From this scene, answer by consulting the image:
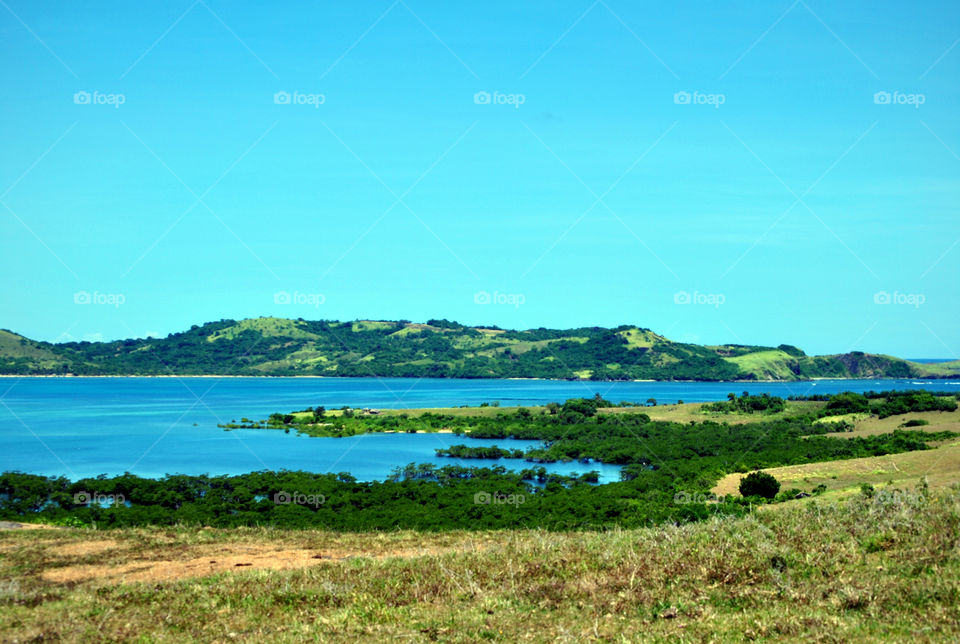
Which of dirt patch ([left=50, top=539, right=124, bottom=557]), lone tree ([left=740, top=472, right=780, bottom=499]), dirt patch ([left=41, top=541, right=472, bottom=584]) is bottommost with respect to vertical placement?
→ lone tree ([left=740, top=472, right=780, bottom=499])

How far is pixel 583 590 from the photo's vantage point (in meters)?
12.6

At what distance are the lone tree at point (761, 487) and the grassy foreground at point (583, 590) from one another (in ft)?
62.5

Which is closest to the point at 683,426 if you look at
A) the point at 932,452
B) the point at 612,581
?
the point at 932,452

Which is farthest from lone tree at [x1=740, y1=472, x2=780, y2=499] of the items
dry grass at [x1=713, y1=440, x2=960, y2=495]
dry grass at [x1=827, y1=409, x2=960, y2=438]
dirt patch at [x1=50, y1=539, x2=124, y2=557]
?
dry grass at [x1=827, y1=409, x2=960, y2=438]

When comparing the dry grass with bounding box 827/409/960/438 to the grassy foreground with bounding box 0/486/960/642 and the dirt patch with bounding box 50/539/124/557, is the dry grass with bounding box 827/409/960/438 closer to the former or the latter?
the grassy foreground with bounding box 0/486/960/642

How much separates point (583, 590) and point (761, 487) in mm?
26577

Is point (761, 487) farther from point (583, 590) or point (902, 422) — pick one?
point (902, 422)

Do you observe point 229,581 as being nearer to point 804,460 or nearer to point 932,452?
point 932,452

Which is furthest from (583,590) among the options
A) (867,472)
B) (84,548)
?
(867,472)

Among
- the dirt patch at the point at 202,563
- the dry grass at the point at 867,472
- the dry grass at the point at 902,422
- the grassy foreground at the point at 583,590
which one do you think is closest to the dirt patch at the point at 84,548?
the dirt patch at the point at 202,563

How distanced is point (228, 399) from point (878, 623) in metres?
180

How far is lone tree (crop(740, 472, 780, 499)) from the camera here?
35.6 m

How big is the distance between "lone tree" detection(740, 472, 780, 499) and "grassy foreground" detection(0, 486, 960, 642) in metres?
19.1

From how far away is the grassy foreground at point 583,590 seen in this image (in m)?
10.7
